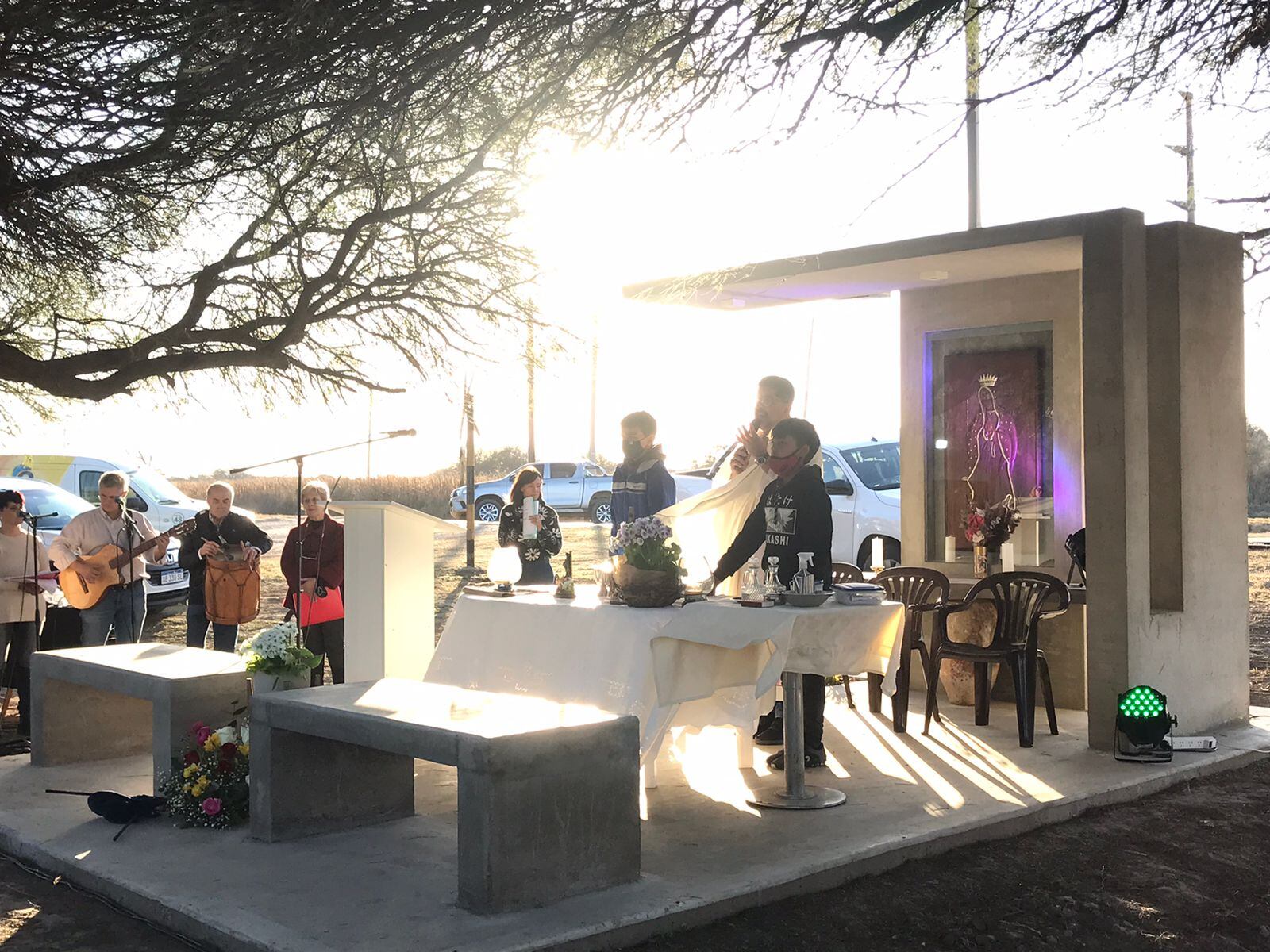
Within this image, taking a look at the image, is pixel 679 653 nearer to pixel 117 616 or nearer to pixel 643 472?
pixel 643 472

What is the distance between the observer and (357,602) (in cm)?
920

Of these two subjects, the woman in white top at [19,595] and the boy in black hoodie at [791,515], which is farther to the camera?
the woman in white top at [19,595]

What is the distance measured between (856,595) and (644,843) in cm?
157

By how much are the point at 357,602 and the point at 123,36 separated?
3871 mm

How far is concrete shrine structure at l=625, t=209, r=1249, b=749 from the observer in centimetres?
789

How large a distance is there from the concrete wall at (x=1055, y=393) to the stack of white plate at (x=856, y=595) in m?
3.13

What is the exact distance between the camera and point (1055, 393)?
31.9 feet

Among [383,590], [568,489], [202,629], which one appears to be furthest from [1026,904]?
[568,489]

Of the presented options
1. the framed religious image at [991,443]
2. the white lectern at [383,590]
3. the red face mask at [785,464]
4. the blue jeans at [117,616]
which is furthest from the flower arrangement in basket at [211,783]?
the framed religious image at [991,443]

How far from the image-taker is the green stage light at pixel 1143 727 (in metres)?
7.66

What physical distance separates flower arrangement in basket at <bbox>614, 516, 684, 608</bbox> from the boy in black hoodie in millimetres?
511

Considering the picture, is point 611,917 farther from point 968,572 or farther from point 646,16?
point 968,572

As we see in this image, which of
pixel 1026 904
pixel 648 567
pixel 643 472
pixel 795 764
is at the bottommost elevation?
pixel 1026 904

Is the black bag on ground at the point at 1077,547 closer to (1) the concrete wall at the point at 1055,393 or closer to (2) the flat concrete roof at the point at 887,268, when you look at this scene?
(1) the concrete wall at the point at 1055,393
